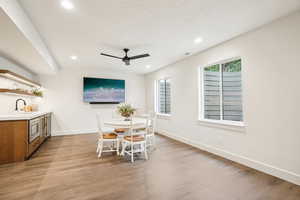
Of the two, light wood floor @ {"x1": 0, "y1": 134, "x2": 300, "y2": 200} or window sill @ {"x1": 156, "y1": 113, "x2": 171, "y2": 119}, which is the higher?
window sill @ {"x1": 156, "y1": 113, "x2": 171, "y2": 119}

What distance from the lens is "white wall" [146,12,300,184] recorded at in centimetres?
227

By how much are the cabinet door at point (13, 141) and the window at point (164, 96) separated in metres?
4.26

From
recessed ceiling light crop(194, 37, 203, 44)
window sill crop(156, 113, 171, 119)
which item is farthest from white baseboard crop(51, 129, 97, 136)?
recessed ceiling light crop(194, 37, 203, 44)

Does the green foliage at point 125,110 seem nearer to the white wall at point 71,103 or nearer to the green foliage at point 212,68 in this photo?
the green foliage at point 212,68

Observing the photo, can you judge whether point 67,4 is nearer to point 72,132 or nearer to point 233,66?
point 233,66

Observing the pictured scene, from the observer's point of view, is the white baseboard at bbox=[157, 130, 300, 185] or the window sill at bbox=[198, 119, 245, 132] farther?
the window sill at bbox=[198, 119, 245, 132]

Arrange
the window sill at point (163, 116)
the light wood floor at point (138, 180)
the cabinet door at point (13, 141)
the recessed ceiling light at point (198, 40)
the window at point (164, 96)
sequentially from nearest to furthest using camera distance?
the light wood floor at point (138, 180) → the cabinet door at point (13, 141) → the recessed ceiling light at point (198, 40) → the window sill at point (163, 116) → the window at point (164, 96)

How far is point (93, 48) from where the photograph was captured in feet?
12.2

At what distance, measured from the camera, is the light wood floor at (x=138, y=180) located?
6.48ft

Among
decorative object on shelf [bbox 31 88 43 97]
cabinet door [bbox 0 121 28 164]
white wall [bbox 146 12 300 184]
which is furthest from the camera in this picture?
decorative object on shelf [bbox 31 88 43 97]

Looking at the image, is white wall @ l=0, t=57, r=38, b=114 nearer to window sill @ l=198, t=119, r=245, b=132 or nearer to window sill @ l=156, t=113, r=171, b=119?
window sill @ l=156, t=113, r=171, b=119

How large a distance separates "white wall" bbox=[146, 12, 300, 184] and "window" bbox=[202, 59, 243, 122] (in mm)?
269

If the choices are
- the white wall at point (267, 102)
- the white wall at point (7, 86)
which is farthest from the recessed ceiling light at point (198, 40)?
the white wall at point (7, 86)

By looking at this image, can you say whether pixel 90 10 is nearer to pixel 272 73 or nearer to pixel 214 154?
pixel 272 73
